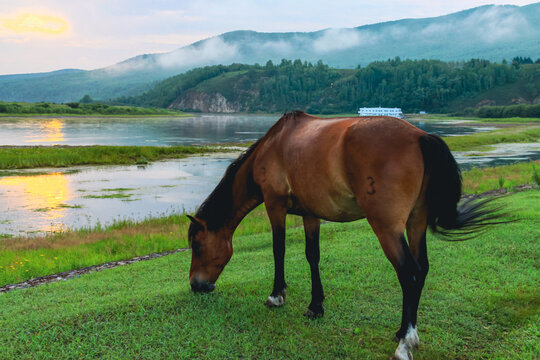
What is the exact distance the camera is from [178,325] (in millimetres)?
5652

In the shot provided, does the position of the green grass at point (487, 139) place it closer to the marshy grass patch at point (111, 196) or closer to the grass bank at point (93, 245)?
the marshy grass patch at point (111, 196)

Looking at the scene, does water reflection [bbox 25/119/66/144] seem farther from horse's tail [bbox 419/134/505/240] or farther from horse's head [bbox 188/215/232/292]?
horse's tail [bbox 419/134/505/240]

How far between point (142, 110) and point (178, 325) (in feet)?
568

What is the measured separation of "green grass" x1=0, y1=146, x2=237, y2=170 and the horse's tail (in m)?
37.7

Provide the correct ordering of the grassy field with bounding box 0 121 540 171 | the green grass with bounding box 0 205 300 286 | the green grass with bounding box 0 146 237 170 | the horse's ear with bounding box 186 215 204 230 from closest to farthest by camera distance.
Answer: the horse's ear with bounding box 186 215 204 230
the green grass with bounding box 0 205 300 286
the green grass with bounding box 0 146 237 170
the grassy field with bounding box 0 121 540 171

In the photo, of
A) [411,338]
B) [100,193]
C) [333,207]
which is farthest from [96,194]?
[411,338]

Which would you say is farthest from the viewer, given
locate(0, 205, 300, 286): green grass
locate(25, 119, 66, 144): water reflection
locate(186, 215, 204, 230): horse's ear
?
locate(25, 119, 66, 144): water reflection

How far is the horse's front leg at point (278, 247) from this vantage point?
589 centimetres

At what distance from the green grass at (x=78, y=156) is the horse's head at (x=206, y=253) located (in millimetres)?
34881

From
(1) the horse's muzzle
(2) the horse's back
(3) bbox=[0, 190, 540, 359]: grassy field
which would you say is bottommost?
(3) bbox=[0, 190, 540, 359]: grassy field

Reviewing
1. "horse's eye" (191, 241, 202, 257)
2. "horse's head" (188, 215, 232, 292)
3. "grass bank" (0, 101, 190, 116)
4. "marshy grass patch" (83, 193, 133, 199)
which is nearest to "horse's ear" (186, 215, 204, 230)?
"horse's head" (188, 215, 232, 292)

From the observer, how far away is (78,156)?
3981cm

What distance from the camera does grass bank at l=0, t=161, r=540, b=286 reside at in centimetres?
1139

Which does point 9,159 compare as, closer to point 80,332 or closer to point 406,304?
point 80,332
